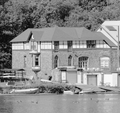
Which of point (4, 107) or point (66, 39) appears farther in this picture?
point (66, 39)

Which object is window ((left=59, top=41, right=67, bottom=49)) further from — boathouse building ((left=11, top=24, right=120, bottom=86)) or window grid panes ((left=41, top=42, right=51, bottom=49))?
window grid panes ((left=41, top=42, right=51, bottom=49))

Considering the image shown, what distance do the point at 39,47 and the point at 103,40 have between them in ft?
33.1

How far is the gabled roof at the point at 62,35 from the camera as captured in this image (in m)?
108

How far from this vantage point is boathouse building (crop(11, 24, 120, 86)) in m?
105

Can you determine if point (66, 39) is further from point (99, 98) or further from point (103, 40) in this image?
point (99, 98)

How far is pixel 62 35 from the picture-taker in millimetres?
109375

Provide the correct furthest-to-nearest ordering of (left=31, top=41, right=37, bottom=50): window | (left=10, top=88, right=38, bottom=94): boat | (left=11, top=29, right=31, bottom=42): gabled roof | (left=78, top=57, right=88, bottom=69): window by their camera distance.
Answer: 1. (left=11, top=29, right=31, bottom=42): gabled roof
2. (left=31, top=41, right=37, bottom=50): window
3. (left=78, top=57, right=88, bottom=69): window
4. (left=10, top=88, right=38, bottom=94): boat

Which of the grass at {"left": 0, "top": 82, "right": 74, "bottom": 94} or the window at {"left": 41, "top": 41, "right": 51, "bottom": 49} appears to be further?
the window at {"left": 41, "top": 41, "right": 51, "bottom": 49}

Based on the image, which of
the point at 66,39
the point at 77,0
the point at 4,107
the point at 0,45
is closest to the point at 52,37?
the point at 66,39

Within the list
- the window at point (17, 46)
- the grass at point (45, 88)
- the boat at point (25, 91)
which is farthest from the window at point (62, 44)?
the boat at point (25, 91)

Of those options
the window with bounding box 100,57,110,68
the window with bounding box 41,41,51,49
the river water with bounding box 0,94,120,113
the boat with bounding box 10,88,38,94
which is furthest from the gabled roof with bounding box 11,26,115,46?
the river water with bounding box 0,94,120,113

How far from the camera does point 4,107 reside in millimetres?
74938

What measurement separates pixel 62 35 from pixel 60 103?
104ft

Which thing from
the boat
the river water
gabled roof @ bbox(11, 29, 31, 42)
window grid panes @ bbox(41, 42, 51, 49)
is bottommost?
the river water
